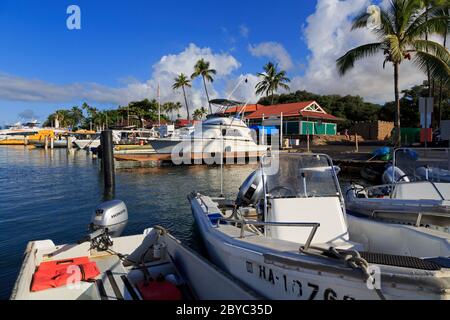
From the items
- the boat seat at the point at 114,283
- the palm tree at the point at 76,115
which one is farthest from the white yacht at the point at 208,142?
the palm tree at the point at 76,115

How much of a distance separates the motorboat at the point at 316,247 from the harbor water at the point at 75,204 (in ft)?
12.6

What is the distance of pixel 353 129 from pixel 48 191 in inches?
1659

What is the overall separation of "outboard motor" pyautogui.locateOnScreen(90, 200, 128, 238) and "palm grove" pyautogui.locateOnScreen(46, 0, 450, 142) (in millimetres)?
16084

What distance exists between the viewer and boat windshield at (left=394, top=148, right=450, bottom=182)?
325 inches

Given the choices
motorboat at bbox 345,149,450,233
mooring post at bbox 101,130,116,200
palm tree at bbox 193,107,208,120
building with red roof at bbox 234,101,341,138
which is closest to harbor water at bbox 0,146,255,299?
mooring post at bbox 101,130,116,200

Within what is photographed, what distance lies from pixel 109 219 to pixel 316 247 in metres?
4.88

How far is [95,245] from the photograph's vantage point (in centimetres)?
620

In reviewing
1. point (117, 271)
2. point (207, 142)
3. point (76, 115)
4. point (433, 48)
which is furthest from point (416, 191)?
point (76, 115)

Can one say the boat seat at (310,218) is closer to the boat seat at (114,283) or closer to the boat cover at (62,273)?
the boat seat at (114,283)

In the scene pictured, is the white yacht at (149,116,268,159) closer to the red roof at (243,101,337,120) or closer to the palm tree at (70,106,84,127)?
the red roof at (243,101,337,120)

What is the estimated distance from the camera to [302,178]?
17.5 ft

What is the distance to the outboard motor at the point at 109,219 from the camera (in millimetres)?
6637
